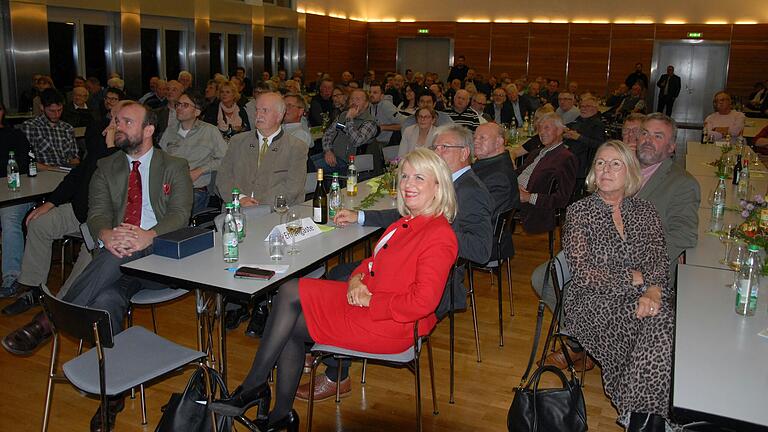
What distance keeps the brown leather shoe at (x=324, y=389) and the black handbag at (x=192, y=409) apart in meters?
1.05

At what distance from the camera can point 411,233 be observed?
10.3ft

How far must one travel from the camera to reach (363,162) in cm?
663

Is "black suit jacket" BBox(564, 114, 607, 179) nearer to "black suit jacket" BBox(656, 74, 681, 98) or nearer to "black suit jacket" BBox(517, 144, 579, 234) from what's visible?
"black suit jacket" BBox(517, 144, 579, 234)

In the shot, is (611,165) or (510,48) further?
(510,48)

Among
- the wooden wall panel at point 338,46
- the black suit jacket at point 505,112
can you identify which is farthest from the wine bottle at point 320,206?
the wooden wall panel at point 338,46

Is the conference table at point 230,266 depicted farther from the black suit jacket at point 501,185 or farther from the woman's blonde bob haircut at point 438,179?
the black suit jacket at point 501,185

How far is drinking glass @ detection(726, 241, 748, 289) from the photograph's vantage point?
312cm

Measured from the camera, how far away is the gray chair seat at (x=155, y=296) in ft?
11.9

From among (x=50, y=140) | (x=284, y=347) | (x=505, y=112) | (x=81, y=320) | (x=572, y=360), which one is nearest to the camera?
(x=81, y=320)

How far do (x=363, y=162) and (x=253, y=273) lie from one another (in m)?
3.61

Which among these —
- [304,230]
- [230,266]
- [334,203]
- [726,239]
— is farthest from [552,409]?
[334,203]

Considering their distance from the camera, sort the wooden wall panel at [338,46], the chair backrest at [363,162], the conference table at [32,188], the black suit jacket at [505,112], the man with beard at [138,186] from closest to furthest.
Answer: the man with beard at [138,186] → the conference table at [32,188] → the chair backrest at [363,162] → the black suit jacket at [505,112] → the wooden wall panel at [338,46]

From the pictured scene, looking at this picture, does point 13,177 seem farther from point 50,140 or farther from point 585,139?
point 585,139

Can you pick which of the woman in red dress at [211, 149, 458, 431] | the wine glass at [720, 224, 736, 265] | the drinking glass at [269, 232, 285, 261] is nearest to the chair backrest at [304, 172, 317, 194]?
the drinking glass at [269, 232, 285, 261]
